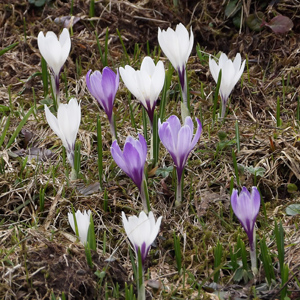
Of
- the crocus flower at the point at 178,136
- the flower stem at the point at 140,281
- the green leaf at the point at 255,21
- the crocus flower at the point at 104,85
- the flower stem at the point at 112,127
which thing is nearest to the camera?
the flower stem at the point at 140,281

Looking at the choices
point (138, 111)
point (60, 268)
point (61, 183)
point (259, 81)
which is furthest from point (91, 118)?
point (60, 268)

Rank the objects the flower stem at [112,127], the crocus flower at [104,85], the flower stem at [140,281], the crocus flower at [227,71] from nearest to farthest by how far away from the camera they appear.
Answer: the flower stem at [140,281] < the crocus flower at [104,85] < the flower stem at [112,127] < the crocus flower at [227,71]

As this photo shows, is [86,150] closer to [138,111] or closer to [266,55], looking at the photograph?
[138,111]

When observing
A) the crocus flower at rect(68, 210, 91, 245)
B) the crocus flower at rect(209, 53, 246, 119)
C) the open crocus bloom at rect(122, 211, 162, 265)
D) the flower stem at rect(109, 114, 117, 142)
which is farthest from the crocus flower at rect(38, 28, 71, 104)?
the open crocus bloom at rect(122, 211, 162, 265)

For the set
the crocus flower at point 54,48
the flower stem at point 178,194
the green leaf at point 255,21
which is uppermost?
the crocus flower at point 54,48

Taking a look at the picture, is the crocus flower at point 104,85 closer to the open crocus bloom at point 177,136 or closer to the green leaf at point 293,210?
the open crocus bloom at point 177,136

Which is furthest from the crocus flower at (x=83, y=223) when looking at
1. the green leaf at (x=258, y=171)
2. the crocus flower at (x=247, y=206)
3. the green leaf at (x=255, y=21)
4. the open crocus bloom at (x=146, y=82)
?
the green leaf at (x=255, y=21)

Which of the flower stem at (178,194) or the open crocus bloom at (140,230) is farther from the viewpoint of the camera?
the flower stem at (178,194)
